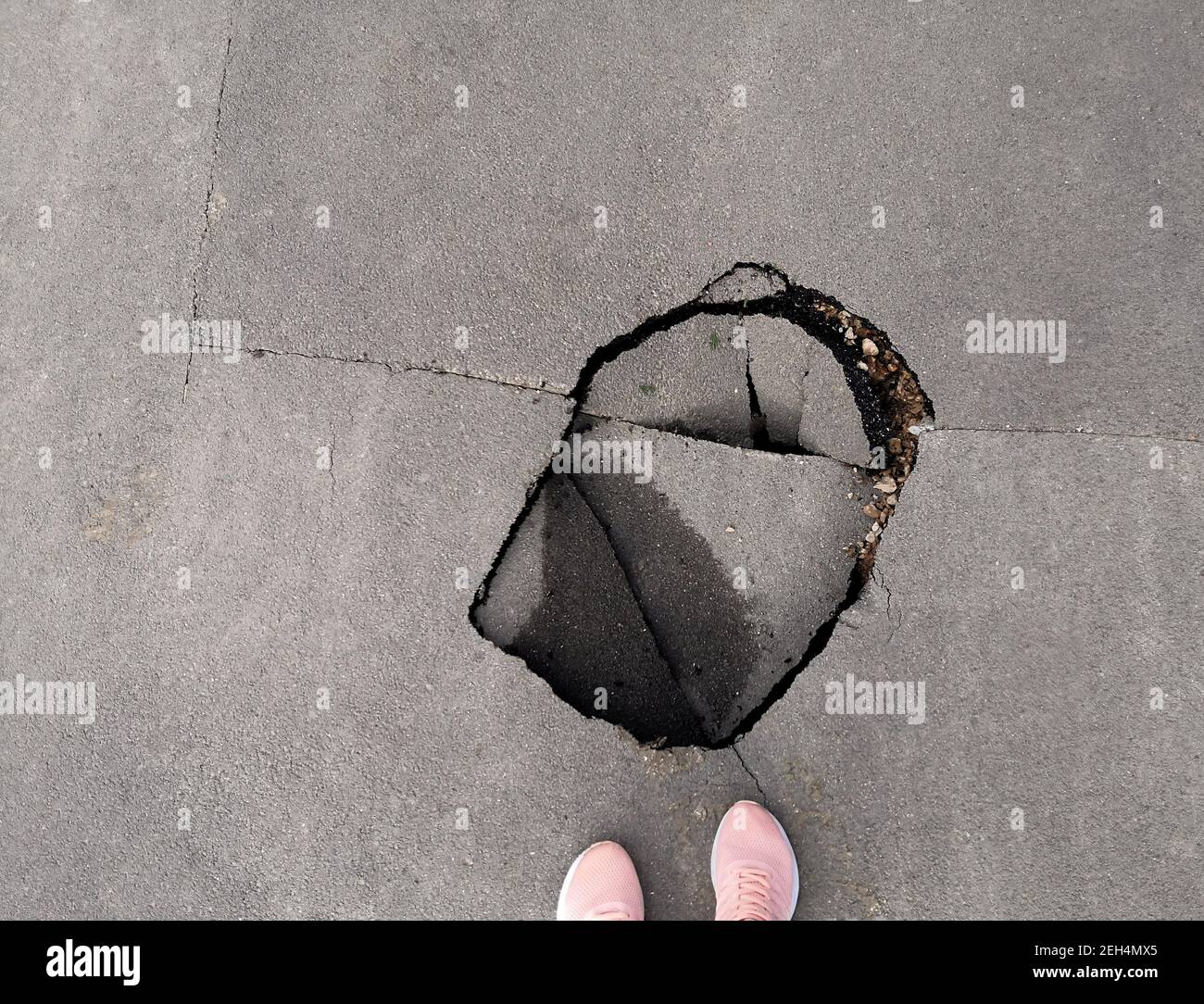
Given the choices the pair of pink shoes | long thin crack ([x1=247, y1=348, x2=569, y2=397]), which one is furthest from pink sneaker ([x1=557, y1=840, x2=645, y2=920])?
long thin crack ([x1=247, y1=348, x2=569, y2=397])

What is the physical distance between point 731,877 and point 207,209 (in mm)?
3562

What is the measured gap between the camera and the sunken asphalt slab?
2.93 metres

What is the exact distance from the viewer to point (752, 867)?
275cm

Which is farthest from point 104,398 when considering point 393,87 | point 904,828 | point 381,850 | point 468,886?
point 904,828

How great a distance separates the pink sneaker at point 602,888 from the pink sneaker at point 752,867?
33 centimetres

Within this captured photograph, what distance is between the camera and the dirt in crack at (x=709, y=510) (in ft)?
9.97

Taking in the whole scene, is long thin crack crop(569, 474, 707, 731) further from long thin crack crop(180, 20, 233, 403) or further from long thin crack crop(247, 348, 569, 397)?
long thin crack crop(180, 20, 233, 403)

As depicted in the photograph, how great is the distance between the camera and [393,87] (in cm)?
334

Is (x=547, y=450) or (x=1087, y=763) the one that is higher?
(x=547, y=450)

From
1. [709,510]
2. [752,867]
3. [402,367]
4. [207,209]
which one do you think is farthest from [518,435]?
[752,867]

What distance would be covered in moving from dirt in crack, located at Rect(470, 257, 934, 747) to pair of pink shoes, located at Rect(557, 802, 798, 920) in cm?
36

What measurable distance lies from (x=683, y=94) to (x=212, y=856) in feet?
12.4

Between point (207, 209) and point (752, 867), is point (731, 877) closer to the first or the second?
point (752, 867)
